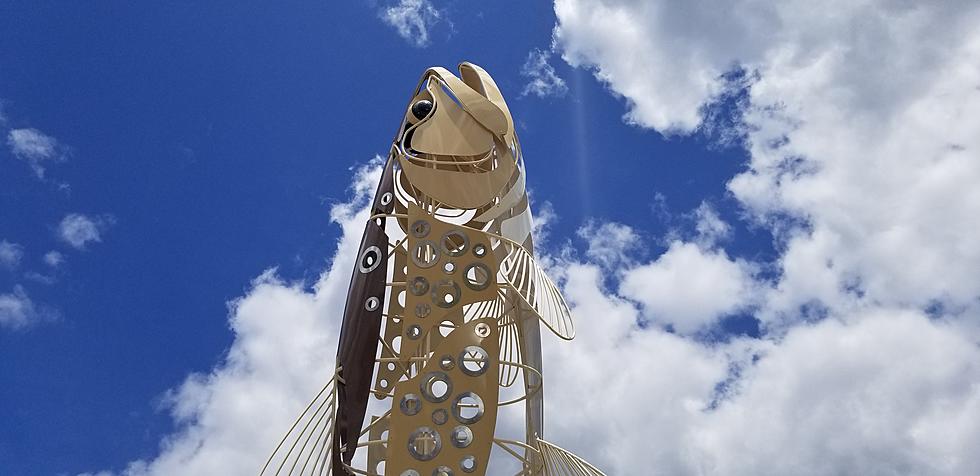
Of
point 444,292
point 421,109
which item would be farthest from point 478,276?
point 421,109

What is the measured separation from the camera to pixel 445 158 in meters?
10.7

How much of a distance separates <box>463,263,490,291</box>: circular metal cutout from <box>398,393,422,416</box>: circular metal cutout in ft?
4.80

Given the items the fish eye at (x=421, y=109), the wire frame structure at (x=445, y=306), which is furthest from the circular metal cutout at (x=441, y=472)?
Answer: the fish eye at (x=421, y=109)

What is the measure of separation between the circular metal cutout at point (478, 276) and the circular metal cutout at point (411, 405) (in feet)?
4.80

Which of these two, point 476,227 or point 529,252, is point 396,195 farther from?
point 529,252

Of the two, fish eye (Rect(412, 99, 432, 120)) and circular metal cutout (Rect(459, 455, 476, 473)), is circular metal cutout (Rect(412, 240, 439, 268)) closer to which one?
fish eye (Rect(412, 99, 432, 120))

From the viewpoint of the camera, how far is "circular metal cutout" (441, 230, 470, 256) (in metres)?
10.0

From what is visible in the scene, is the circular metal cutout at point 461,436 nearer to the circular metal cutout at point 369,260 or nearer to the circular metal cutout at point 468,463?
the circular metal cutout at point 468,463

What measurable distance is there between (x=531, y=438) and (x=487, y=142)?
3776mm

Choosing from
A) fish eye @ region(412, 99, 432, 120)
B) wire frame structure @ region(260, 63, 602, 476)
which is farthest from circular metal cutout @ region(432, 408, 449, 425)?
fish eye @ region(412, 99, 432, 120)

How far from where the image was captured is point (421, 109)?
36.8ft

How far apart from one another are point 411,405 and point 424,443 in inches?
17.8

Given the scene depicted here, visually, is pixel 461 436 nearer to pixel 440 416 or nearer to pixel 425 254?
pixel 440 416

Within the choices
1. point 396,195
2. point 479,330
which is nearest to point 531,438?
point 479,330
